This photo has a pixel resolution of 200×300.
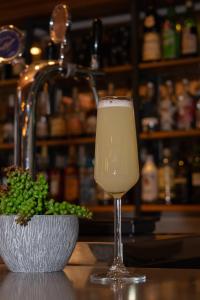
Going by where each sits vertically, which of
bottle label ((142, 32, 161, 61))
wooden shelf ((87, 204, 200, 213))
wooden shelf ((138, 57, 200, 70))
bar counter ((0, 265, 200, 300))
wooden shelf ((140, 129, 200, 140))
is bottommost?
bar counter ((0, 265, 200, 300))

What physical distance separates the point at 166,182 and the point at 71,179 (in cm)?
50

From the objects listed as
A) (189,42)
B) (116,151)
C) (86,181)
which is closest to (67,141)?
(86,181)

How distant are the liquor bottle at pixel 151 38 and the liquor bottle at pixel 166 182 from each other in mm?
448

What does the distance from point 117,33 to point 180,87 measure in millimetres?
A: 440

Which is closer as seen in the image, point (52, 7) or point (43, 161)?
point (52, 7)

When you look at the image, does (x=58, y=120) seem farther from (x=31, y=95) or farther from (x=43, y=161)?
(x=31, y=95)

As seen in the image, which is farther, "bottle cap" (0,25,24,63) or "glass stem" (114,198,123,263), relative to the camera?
"bottle cap" (0,25,24,63)

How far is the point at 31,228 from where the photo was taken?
2.76ft

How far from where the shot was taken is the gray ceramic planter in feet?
2.76

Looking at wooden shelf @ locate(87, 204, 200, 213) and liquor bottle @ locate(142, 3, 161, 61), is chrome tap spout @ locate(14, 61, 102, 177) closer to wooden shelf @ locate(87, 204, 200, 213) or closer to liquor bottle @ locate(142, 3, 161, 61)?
wooden shelf @ locate(87, 204, 200, 213)

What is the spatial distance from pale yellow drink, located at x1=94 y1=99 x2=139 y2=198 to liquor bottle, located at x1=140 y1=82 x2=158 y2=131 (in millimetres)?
1954

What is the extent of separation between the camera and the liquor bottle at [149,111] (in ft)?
9.39

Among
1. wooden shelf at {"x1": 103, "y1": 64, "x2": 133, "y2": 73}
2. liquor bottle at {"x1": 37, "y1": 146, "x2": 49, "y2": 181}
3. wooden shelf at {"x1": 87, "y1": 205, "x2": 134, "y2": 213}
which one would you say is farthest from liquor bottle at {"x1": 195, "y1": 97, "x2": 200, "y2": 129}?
liquor bottle at {"x1": 37, "y1": 146, "x2": 49, "y2": 181}

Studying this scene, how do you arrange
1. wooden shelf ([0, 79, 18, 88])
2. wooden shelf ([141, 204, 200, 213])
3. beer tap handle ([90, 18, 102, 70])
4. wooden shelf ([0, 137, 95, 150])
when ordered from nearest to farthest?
beer tap handle ([90, 18, 102, 70]) → wooden shelf ([141, 204, 200, 213]) → wooden shelf ([0, 137, 95, 150]) → wooden shelf ([0, 79, 18, 88])
